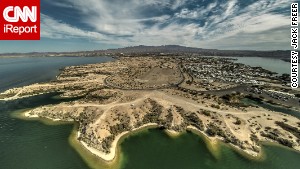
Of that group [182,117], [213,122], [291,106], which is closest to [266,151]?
[213,122]

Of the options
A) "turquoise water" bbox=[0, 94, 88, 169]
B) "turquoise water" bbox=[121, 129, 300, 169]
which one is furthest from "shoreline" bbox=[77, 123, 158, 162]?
"turquoise water" bbox=[0, 94, 88, 169]

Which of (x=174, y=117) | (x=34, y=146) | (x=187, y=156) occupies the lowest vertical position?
(x=187, y=156)

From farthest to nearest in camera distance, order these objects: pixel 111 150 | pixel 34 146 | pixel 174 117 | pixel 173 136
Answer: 1. pixel 174 117
2. pixel 173 136
3. pixel 34 146
4. pixel 111 150

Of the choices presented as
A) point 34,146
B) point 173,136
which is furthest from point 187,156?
point 34,146

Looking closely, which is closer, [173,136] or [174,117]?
[173,136]

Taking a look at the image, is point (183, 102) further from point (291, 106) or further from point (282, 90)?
point (282, 90)

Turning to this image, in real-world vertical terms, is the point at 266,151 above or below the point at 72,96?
below

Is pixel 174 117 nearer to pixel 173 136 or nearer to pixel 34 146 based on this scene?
pixel 173 136

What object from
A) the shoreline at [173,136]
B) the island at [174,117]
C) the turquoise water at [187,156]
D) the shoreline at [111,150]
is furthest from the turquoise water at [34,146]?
the turquoise water at [187,156]

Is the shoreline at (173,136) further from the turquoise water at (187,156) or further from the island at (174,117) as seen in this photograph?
the turquoise water at (187,156)

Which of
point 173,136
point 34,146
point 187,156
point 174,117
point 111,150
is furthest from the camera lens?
point 174,117

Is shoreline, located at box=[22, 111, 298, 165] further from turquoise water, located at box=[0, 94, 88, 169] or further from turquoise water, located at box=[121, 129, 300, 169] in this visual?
turquoise water, located at box=[0, 94, 88, 169]
